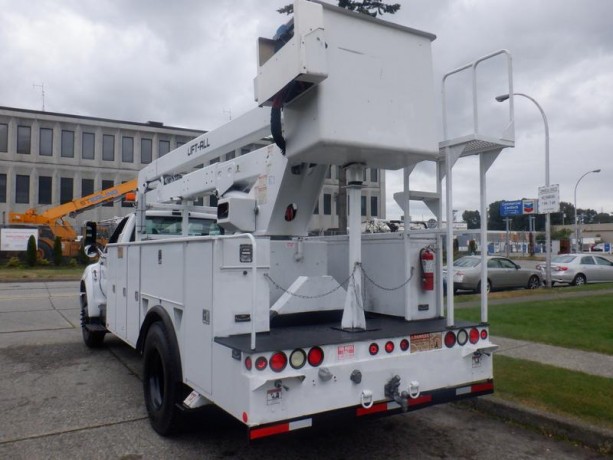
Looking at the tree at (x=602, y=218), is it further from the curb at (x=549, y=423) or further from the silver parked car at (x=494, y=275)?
the curb at (x=549, y=423)

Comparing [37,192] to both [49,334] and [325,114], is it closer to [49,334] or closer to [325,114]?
[49,334]

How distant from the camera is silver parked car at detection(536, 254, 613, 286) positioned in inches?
843

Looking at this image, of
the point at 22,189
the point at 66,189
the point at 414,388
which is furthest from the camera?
the point at 66,189

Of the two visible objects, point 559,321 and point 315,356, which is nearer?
point 315,356

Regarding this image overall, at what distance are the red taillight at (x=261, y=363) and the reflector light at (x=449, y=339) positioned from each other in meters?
1.64

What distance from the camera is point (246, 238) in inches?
157

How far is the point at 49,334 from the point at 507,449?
8499 mm

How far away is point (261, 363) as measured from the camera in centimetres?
355

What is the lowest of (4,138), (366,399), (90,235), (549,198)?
(366,399)

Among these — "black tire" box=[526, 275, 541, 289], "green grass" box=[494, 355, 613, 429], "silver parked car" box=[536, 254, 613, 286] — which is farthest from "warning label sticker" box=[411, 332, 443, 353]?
"silver parked car" box=[536, 254, 613, 286]

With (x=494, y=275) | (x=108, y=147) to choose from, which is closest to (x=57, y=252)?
(x=108, y=147)

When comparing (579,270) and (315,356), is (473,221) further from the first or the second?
(315,356)

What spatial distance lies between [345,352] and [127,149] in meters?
46.4

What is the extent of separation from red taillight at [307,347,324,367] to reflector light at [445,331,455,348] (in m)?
1.20
